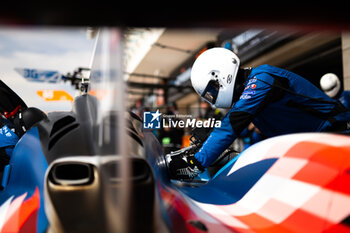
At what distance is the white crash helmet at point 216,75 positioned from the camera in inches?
55.6

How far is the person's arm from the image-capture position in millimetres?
1278

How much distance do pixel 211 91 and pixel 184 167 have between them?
1.63 ft

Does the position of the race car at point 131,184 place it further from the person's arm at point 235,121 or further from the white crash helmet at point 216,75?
the white crash helmet at point 216,75

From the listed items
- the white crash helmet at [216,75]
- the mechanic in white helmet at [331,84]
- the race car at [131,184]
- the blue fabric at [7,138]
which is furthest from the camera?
the mechanic in white helmet at [331,84]

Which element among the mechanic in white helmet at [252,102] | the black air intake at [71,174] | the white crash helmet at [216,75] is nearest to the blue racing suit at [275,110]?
the mechanic in white helmet at [252,102]

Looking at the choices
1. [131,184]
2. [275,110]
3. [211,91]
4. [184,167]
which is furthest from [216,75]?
[131,184]

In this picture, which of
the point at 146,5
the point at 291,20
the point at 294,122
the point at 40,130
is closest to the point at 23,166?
the point at 40,130

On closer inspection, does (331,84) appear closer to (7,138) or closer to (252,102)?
(252,102)

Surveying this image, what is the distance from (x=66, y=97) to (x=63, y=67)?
14 cm

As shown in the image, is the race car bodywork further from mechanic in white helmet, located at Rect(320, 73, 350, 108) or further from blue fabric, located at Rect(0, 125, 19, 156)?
mechanic in white helmet, located at Rect(320, 73, 350, 108)

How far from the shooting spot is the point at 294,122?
154cm

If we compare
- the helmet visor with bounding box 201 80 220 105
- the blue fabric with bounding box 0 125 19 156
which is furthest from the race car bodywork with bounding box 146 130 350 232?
the blue fabric with bounding box 0 125 19 156

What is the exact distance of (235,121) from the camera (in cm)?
130

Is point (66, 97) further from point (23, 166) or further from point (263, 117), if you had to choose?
point (263, 117)
